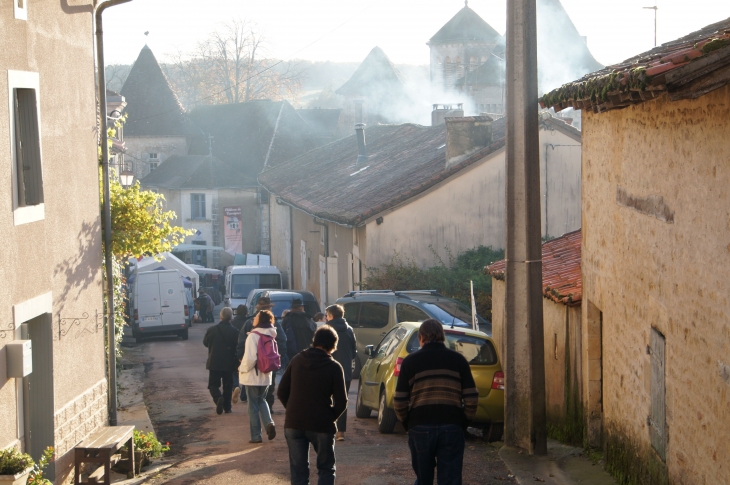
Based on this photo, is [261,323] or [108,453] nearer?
[108,453]

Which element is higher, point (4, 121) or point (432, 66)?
point (432, 66)

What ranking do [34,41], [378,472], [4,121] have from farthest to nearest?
[378,472], [34,41], [4,121]

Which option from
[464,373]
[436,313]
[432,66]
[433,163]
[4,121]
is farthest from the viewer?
[432,66]

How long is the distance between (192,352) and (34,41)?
1797 cm

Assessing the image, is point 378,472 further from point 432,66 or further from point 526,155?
point 432,66

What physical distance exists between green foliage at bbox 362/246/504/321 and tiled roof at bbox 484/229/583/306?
16.7 ft

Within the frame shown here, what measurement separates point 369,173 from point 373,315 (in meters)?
10.9

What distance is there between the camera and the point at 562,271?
497 inches

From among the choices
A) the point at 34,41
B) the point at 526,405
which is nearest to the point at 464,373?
the point at 526,405

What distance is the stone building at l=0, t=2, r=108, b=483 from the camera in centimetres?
773

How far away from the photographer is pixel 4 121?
761cm

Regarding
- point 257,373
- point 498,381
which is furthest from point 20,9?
point 498,381

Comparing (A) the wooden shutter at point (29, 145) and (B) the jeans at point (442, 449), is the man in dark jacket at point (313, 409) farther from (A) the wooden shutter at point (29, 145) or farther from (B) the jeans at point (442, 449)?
(A) the wooden shutter at point (29, 145)

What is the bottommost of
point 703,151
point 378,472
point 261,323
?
point 378,472
